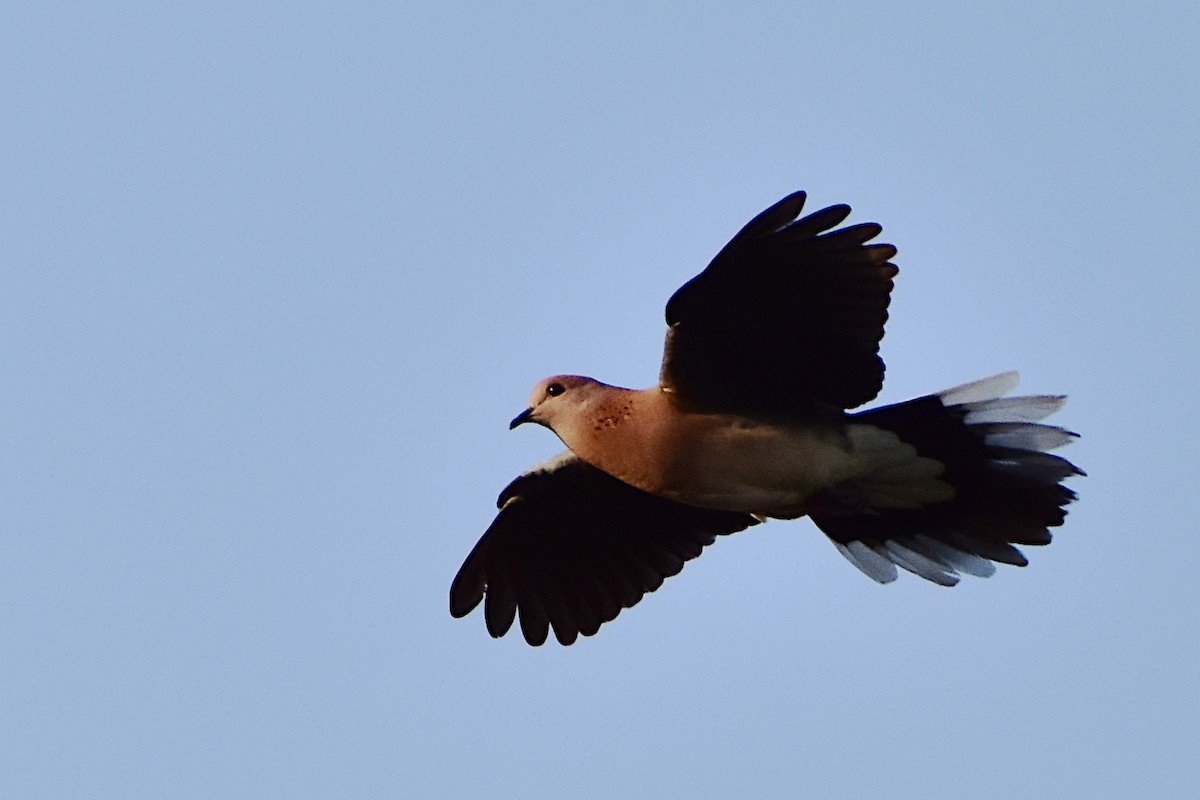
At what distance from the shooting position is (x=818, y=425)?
8.21 metres

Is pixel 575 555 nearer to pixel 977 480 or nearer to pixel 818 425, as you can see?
pixel 818 425

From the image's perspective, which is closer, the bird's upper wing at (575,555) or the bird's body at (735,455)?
the bird's body at (735,455)

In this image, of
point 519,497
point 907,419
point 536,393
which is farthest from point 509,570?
point 907,419

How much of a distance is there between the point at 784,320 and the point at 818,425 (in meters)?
0.55

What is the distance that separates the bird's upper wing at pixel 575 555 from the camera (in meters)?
9.20

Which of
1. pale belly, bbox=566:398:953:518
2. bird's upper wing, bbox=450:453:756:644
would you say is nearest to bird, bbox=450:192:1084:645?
pale belly, bbox=566:398:953:518

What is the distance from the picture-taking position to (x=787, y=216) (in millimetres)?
7465

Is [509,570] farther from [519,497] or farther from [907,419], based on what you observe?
[907,419]

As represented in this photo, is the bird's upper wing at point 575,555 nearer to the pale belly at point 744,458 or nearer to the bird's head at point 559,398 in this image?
the bird's head at point 559,398

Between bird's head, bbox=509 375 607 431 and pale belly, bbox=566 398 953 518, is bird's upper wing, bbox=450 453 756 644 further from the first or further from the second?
pale belly, bbox=566 398 953 518

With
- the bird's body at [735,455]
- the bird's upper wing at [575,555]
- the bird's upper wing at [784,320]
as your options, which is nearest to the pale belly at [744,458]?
the bird's body at [735,455]

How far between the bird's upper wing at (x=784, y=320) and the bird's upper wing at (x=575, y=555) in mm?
1144

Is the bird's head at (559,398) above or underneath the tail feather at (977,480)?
above

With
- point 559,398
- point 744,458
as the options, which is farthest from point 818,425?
point 559,398
